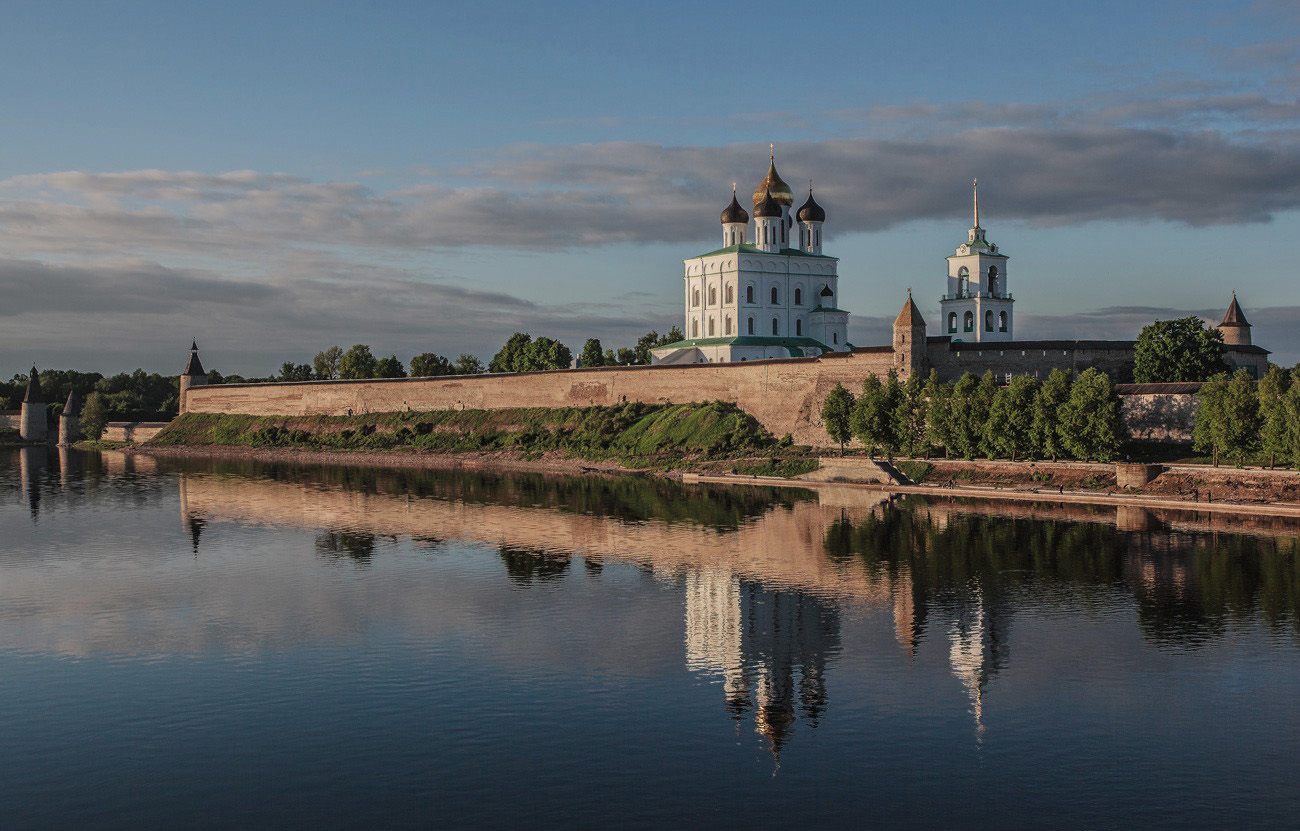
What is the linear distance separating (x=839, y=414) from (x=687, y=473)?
611 centimetres

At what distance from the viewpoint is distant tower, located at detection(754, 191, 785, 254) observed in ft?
196

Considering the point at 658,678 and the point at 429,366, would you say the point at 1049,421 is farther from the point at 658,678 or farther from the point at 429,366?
the point at 429,366

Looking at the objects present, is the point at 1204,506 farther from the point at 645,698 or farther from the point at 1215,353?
the point at 645,698

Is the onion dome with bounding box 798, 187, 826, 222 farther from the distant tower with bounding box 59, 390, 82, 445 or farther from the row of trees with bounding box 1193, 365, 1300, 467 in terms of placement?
the distant tower with bounding box 59, 390, 82, 445

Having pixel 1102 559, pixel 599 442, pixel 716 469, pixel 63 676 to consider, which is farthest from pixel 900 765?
pixel 599 442

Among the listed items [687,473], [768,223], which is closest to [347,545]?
[687,473]

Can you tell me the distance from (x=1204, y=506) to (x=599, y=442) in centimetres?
2613

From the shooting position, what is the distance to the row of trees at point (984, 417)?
3428 centimetres

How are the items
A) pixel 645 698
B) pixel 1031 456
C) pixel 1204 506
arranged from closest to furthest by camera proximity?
pixel 645 698 → pixel 1204 506 → pixel 1031 456

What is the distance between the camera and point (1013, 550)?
24828mm

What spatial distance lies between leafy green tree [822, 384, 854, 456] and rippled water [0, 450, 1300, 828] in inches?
551

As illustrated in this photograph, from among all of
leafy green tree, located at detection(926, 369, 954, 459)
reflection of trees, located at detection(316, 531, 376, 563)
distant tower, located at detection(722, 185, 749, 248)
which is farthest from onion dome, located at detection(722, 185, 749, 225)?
reflection of trees, located at detection(316, 531, 376, 563)

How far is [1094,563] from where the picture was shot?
75.7 feet

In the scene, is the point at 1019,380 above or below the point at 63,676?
above
